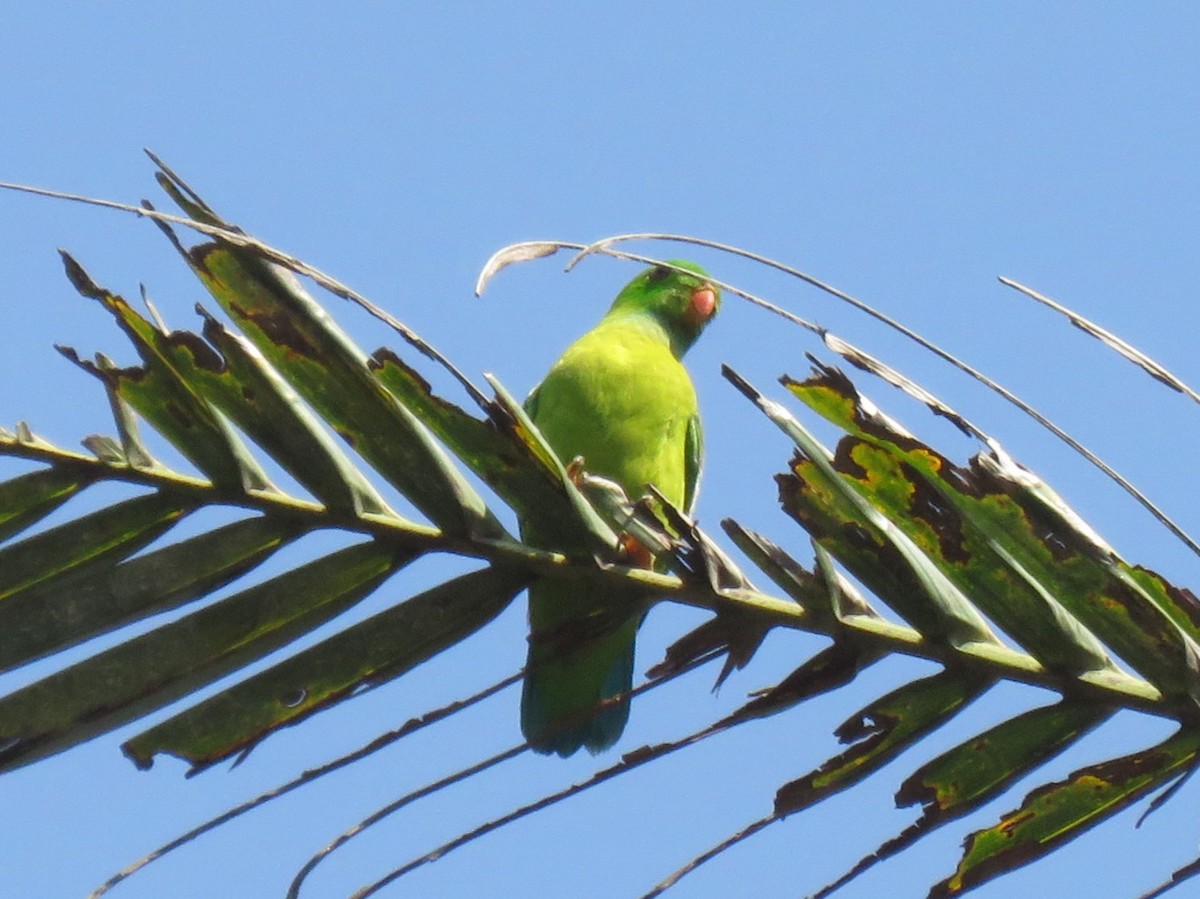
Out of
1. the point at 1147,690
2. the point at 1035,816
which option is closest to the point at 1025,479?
the point at 1147,690

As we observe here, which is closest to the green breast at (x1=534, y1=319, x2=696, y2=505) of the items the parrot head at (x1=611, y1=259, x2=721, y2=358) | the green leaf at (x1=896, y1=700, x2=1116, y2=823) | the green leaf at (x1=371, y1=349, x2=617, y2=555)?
the parrot head at (x1=611, y1=259, x2=721, y2=358)

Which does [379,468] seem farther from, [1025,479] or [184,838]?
[1025,479]

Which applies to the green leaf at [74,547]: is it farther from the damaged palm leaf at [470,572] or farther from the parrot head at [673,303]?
the parrot head at [673,303]

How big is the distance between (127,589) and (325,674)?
0.26 m

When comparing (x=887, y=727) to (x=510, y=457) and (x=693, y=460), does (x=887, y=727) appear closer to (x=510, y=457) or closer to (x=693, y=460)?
(x=510, y=457)

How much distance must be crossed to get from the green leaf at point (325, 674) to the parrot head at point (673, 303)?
11.2 feet

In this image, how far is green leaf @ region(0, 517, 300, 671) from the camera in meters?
1.76

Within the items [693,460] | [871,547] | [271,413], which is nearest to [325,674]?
[271,413]

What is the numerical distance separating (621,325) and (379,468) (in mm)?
3021

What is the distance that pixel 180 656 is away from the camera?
1807 millimetres

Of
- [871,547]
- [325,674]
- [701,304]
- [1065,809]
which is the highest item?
[701,304]

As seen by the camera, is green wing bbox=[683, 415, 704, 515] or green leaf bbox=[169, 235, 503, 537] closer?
green leaf bbox=[169, 235, 503, 537]

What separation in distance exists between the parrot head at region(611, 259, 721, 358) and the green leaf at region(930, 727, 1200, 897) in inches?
139

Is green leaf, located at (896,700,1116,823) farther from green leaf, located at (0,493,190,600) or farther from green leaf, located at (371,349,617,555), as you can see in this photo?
green leaf, located at (0,493,190,600)
